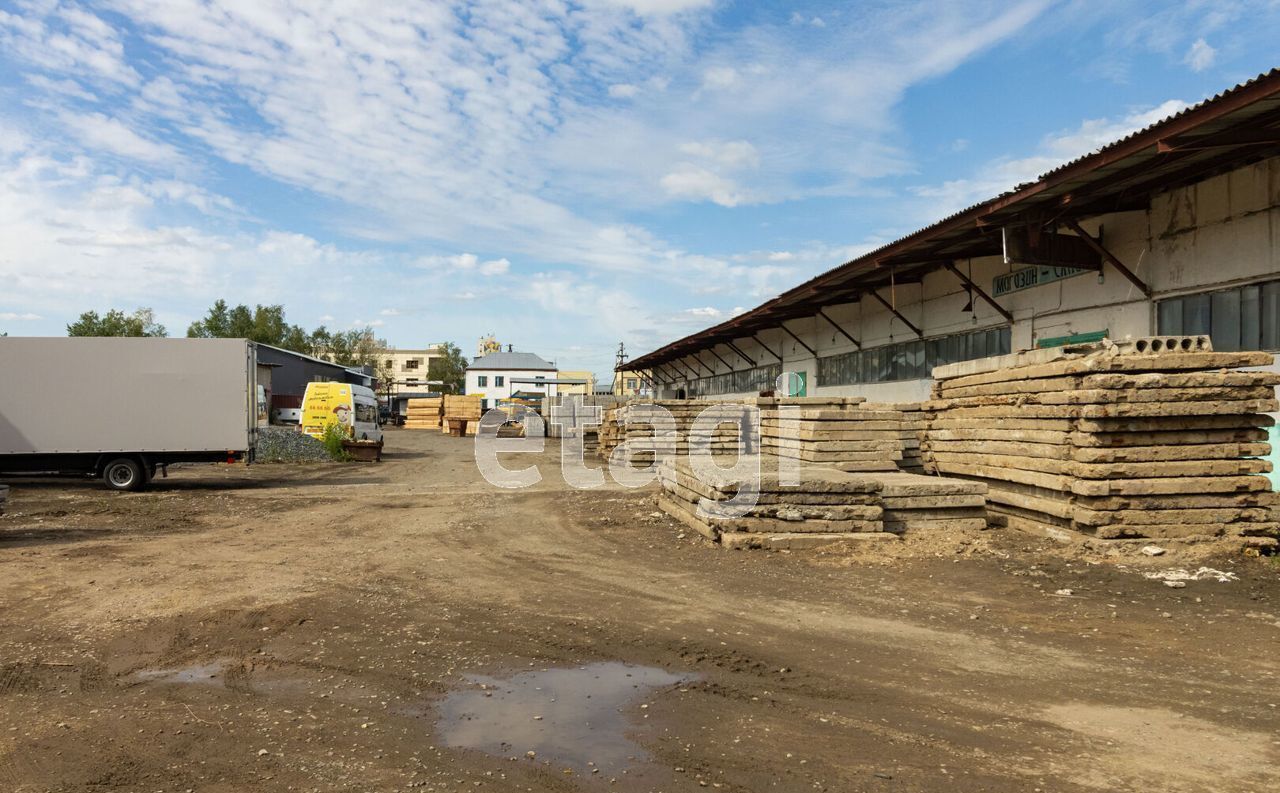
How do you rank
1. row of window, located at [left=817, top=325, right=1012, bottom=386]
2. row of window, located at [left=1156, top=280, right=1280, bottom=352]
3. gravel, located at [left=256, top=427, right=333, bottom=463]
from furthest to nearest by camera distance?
gravel, located at [left=256, top=427, right=333, bottom=463] < row of window, located at [left=817, top=325, right=1012, bottom=386] < row of window, located at [left=1156, top=280, right=1280, bottom=352]

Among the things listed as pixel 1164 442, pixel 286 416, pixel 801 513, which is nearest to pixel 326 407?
pixel 801 513

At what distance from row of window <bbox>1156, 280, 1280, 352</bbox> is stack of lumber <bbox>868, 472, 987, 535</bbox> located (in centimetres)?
433

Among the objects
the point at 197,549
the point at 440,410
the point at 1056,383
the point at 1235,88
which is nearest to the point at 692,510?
the point at 1056,383

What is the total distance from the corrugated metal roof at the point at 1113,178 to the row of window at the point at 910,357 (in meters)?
1.78

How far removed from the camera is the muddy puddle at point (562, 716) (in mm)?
4078

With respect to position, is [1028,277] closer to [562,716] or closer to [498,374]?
[562,716]

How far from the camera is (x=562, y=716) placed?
460 cm

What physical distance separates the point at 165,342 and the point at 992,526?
17.0 meters

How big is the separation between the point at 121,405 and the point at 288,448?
31.9 feet

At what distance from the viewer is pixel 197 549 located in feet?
34.3

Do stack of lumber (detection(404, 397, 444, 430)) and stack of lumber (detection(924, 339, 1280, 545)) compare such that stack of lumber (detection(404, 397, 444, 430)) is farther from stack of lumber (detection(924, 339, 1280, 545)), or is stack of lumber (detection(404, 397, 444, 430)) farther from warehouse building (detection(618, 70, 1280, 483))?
stack of lumber (detection(924, 339, 1280, 545))

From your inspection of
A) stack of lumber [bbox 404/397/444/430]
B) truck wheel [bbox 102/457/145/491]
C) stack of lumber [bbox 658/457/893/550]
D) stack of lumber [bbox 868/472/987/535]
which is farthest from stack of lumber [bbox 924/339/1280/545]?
stack of lumber [bbox 404/397/444/430]

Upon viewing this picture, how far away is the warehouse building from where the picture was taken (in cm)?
1047

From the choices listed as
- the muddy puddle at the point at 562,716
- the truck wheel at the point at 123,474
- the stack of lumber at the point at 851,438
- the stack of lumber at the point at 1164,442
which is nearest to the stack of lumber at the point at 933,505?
the stack of lumber at the point at 1164,442
